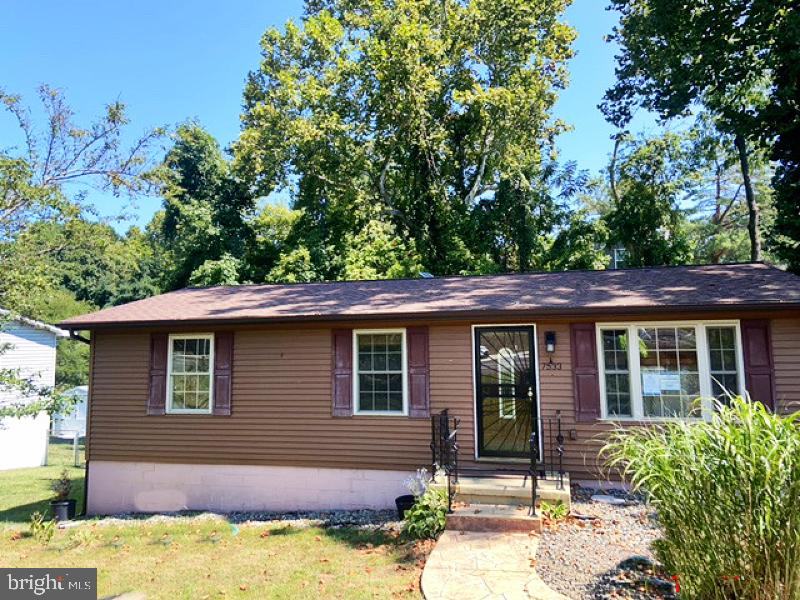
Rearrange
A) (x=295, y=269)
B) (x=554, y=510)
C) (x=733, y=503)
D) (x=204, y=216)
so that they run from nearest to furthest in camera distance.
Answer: (x=733, y=503)
(x=554, y=510)
(x=295, y=269)
(x=204, y=216)

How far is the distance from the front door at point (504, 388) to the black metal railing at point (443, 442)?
0.49m

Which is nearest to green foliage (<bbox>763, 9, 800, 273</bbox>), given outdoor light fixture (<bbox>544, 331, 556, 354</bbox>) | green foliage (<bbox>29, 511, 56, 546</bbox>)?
outdoor light fixture (<bbox>544, 331, 556, 354</bbox>)

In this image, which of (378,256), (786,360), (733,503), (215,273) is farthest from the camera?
(378,256)

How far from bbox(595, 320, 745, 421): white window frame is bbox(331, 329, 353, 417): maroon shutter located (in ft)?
11.8

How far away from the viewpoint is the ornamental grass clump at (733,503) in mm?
3035

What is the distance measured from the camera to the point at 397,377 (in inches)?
305

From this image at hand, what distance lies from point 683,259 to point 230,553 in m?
16.3

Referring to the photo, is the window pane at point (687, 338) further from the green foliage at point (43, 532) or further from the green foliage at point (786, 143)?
the green foliage at point (43, 532)

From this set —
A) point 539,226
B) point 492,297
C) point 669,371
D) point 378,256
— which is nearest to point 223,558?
point 492,297

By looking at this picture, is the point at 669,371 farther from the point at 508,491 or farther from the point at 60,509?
the point at 60,509

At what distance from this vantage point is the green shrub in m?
5.74

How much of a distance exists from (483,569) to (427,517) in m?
1.31

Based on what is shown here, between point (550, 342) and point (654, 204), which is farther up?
point (654, 204)

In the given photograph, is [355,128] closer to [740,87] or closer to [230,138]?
[230,138]
